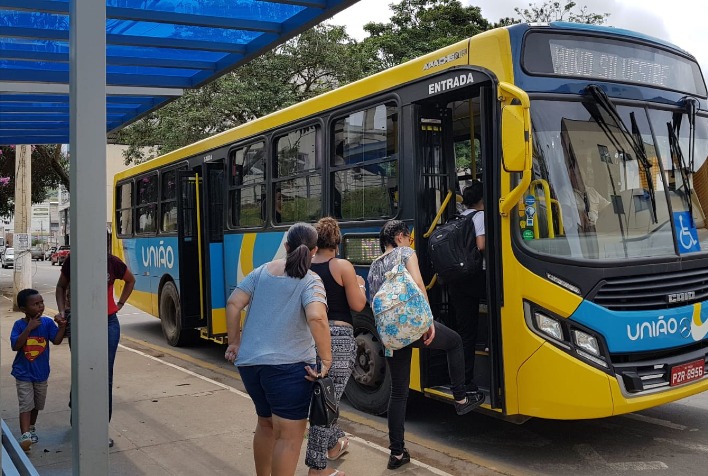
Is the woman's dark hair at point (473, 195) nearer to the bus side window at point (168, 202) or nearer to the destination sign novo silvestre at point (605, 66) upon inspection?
the destination sign novo silvestre at point (605, 66)

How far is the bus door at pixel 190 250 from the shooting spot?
10188 millimetres

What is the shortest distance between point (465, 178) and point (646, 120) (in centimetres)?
187

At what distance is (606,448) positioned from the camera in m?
5.62

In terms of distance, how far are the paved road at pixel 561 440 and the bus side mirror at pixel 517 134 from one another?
222cm

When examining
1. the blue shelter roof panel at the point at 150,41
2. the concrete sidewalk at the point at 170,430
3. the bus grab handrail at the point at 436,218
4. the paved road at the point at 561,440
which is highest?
the blue shelter roof panel at the point at 150,41

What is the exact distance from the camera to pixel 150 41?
579 centimetres

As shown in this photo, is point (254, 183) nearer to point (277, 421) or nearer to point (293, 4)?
point (293, 4)

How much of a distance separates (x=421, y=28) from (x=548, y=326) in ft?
75.7

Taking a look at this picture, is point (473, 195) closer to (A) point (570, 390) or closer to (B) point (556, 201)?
(B) point (556, 201)

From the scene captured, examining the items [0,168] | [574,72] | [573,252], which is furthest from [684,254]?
[0,168]

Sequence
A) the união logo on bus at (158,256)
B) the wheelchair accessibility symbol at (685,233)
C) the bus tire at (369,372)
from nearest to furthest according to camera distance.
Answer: the wheelchair accessibility symbol at (685,233) → the bus tire at (369,372) → the união logo on bus at (158,256)

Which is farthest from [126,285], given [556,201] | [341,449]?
[556,201]

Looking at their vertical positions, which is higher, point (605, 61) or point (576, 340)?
point (605, 61)

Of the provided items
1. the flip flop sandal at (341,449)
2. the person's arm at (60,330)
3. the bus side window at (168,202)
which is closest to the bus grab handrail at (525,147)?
the flip flop sandal at (341,449)
